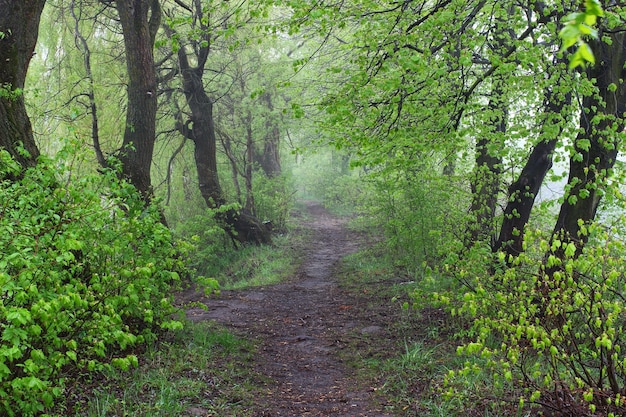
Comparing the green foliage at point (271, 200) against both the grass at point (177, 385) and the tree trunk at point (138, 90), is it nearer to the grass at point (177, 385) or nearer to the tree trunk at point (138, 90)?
the tree trunk at point (138, 90)

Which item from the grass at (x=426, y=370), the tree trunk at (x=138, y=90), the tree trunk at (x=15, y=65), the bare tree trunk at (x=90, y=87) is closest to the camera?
the grass at (x=426, y=370)

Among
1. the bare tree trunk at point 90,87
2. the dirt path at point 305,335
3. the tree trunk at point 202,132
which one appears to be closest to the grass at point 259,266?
the dirt path at point 305,335

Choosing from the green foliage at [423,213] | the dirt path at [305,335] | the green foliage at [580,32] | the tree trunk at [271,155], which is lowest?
the dirt path at [305,335]

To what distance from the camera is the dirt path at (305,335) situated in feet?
15.6

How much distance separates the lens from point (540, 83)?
5.34m

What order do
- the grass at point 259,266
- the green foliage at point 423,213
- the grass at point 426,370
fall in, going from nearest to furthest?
the grass at point 426,370 → the green foliage at point 423,213 → the grass at point 259,266

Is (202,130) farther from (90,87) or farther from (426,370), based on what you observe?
(426,370)

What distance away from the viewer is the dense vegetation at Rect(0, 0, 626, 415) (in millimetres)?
3238

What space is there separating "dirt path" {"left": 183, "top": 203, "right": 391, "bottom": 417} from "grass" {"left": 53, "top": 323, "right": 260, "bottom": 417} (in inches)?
11.5

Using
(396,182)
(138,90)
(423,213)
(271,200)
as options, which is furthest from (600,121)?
(271,200)

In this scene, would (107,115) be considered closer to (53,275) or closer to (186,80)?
(186,80)

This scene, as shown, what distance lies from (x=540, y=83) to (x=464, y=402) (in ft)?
11.5

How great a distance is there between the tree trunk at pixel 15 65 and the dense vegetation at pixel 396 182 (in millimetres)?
18

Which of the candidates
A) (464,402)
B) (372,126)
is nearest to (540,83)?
(372,126)
